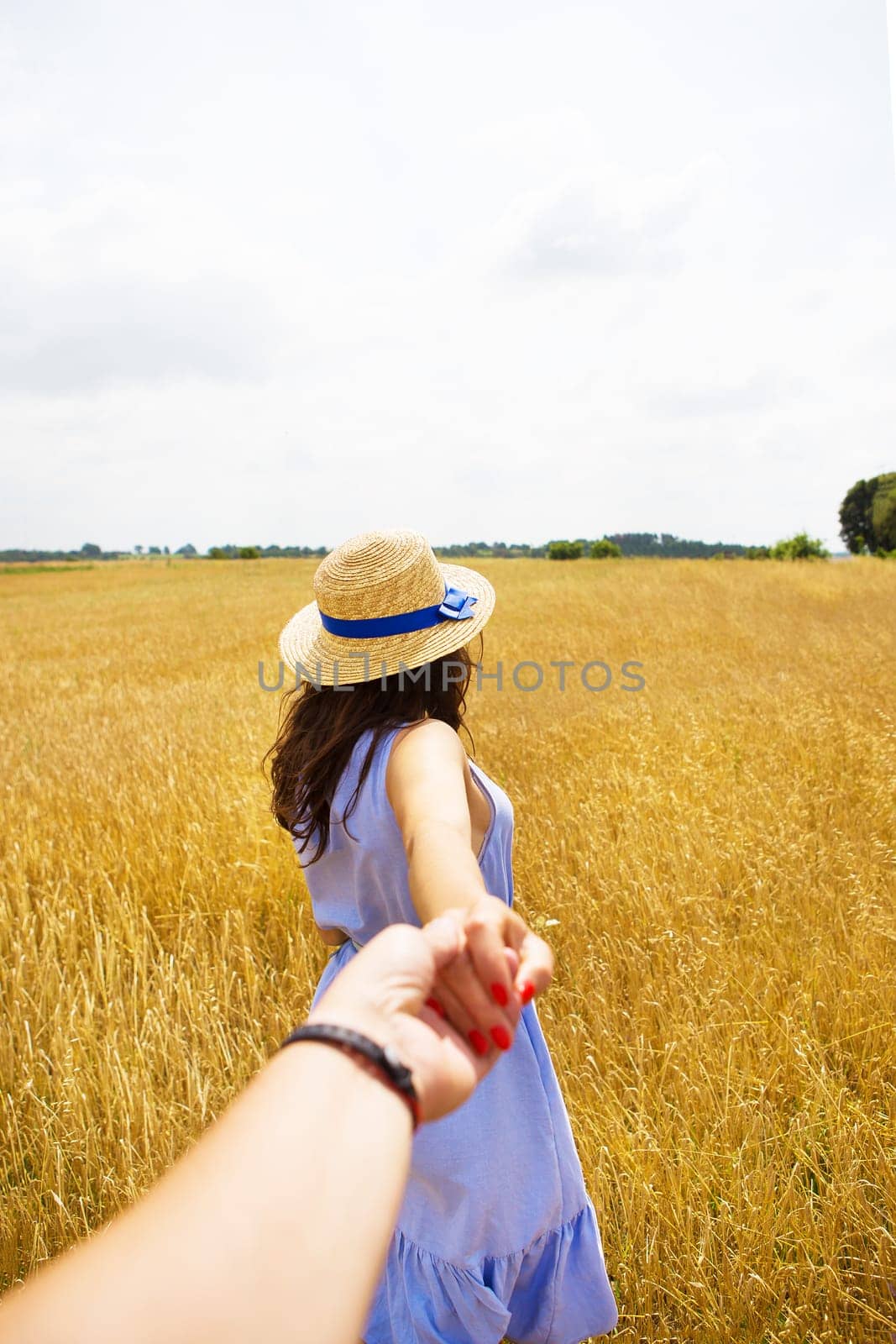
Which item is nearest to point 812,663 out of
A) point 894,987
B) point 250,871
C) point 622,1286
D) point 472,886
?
point 894,987

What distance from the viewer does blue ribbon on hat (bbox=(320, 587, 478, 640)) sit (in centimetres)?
148

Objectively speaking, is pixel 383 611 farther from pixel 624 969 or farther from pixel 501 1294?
pixel 624 969

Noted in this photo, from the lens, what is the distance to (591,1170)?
191 centimetres

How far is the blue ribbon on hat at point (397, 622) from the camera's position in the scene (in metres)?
1.48

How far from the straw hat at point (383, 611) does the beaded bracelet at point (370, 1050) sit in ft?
2.97

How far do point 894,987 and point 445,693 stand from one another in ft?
6.18

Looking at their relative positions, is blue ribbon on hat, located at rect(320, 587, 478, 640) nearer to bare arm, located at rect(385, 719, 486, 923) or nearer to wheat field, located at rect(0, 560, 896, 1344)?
bare arm, located at rect(385, 719, 486, 923)

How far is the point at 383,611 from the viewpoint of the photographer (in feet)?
4.83

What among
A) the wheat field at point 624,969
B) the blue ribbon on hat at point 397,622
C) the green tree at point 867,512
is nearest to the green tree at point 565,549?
the green tree at point 867,512

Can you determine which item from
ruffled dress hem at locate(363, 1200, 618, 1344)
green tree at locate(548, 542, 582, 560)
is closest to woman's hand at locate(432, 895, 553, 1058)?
ruffled dress hem at locate(363, 1200, 618, 1344)

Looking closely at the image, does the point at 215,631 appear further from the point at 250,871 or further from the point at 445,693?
the point at 445,693

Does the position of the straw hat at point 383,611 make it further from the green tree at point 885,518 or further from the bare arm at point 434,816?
the green tree at point 885,518

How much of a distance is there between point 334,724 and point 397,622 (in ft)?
0.75

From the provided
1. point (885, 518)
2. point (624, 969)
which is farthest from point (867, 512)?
point (624, 969)
